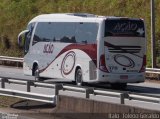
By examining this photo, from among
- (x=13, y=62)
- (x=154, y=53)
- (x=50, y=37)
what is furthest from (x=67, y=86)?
(x=13, y=62)

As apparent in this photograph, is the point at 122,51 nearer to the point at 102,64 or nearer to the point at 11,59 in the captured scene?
the point at 102,64

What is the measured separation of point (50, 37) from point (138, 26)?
5.20 m

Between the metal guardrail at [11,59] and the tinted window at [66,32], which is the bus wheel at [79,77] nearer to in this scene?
the tinted window at [66,32]

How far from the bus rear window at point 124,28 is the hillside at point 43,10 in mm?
12723

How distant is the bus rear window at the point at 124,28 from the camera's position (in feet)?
80.7

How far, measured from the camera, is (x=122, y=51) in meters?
24.9

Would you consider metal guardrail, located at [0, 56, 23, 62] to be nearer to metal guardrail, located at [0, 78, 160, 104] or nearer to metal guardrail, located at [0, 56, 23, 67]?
metal guardrail, located at [0, 56, 23, 67]

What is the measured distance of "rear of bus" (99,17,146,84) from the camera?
80.9ft

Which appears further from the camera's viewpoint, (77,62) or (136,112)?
(77,62)

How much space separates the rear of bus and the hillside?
12.7 metres

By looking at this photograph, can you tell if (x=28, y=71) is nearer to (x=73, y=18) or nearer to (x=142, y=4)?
(x=73, y=18)

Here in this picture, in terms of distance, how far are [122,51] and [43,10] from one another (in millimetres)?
27866

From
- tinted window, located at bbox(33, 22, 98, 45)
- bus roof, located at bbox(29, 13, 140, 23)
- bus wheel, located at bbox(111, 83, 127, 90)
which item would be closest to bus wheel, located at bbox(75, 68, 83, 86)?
tinted window, located at bbox(33, 22, 98, 45)

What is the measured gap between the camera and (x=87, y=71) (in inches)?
997
